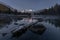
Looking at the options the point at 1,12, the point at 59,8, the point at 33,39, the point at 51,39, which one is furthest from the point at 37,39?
the point at 59,8

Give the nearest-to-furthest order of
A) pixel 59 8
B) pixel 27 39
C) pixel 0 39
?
1. pixel 0 39
2. pixel 27 39
3. pixel 59 8

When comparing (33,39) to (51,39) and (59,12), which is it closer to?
(51,39)

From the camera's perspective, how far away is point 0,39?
781 cm

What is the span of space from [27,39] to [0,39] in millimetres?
1622

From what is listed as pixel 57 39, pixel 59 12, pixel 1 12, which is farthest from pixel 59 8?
pixel 57 39

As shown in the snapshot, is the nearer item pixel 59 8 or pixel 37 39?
pixel 37 39

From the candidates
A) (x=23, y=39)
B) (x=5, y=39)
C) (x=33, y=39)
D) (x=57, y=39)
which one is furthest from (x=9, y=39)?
(x=57, y=39)

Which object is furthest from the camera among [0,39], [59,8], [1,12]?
[59,8]

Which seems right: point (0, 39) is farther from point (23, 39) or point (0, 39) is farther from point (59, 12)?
point (59, 12)

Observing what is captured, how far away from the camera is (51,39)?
8617 mm

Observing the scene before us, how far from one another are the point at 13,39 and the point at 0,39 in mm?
730

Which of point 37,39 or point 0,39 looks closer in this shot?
point 0,39

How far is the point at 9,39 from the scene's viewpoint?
25.9ft

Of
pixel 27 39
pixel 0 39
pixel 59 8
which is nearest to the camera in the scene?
pixel 0 39
